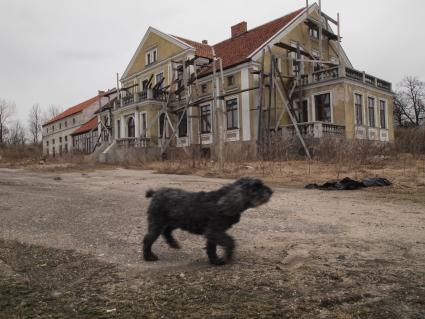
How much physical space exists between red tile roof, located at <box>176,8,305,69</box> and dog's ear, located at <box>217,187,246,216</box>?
2628 cm

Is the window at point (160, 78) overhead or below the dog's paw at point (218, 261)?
overhead

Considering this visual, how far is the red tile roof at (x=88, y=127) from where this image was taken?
55.0 m

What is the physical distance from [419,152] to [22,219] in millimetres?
20218

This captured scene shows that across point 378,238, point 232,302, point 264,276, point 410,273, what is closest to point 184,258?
point 264,276

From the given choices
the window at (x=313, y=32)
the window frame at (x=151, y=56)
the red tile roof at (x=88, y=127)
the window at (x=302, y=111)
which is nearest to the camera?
the window at (x=302, y=111)

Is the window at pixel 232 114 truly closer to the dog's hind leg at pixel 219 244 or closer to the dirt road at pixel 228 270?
the dirt road at pixel 228 270

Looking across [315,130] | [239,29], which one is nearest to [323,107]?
[315,130]

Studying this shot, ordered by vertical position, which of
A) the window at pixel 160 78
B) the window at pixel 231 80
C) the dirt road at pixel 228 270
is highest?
the window at pixel 160 78

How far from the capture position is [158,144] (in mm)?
35281

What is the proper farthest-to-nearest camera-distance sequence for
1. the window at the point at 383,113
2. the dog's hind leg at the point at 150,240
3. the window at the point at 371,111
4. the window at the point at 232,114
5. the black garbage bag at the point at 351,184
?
the window at the point at 383,113 → the window at the point at 232,114 → the window at the point at 371,111 → the black garbage bag at the point at 351,184 → the dog's hind leg at the point at 150,240

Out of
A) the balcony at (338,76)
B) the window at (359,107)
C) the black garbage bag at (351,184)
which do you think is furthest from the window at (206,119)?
the black garbage bag at (351,184)

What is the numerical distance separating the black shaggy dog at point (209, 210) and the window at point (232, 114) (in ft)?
86.2

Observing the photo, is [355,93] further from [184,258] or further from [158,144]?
[184,258]

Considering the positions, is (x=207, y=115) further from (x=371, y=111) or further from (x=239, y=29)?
(x=371, y=111)
